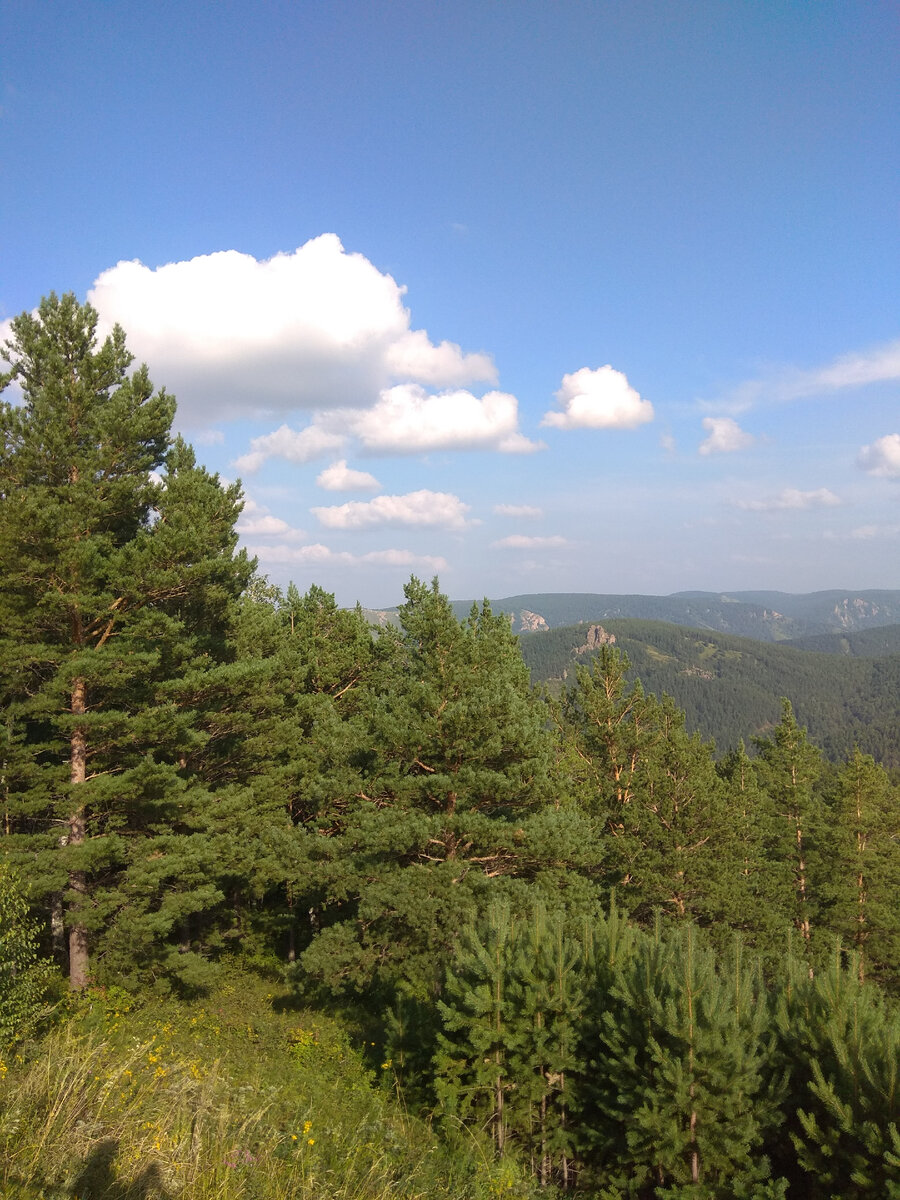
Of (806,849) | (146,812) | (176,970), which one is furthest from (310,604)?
(806,849)

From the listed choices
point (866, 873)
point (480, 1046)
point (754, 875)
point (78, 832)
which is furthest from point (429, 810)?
point (866, 873)

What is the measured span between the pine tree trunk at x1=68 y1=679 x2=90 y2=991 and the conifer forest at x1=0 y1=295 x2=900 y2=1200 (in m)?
0.06

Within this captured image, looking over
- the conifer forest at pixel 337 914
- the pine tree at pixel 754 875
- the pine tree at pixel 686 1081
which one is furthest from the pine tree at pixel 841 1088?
the pine tree at pixel 754 875

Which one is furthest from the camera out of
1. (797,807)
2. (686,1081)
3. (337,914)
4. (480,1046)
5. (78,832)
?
(797,807)

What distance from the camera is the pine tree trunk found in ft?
40.4

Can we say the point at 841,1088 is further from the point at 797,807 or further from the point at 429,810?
the point at 797,807

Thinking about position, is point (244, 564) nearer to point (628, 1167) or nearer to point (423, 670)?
point (423, 670)

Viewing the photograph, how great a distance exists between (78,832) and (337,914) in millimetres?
8913

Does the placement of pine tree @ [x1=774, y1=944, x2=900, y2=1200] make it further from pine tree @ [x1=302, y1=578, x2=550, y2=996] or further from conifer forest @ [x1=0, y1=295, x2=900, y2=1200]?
pine tree @ [x1=302, y1=578, x2=550, y2=996]

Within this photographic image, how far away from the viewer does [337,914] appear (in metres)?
19.2

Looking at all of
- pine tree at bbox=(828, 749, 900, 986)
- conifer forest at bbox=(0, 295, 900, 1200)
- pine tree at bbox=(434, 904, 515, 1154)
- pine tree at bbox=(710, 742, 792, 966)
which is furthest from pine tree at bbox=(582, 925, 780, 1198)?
pine tree at bbox=(828, 749, 900, 986)

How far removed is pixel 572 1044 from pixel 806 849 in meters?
23.9

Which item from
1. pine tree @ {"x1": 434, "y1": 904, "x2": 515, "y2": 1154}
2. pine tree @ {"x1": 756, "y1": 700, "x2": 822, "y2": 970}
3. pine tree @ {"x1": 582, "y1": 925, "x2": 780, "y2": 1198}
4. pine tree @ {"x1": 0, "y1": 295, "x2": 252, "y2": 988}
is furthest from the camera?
pine tree @ {"x1": 756, "y1": 700, "x2": 822, "y2": 970}

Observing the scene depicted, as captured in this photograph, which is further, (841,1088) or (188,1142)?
(841,1088)
